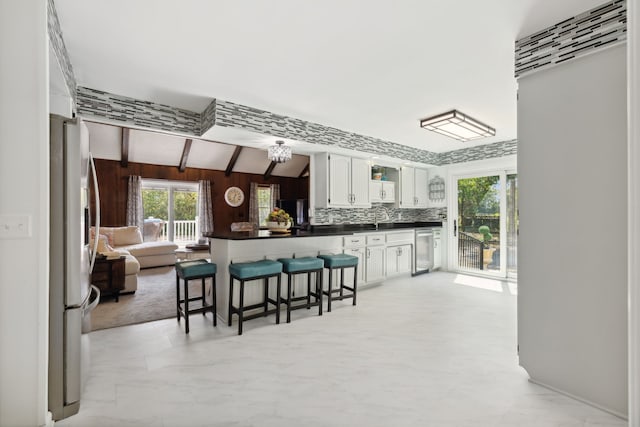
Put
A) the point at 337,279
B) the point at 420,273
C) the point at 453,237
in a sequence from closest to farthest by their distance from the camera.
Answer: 1. the point at 337,279
2. the point at 420,273
3. the point at 453,237

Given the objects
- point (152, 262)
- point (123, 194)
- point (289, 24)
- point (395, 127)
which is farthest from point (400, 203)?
point (123, 194)

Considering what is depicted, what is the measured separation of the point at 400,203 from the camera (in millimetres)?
5801

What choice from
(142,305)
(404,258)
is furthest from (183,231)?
(404,258)

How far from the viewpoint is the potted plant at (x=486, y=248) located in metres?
5.36

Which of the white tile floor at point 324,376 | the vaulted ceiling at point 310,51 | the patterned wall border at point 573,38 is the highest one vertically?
the vaulted ceiling at point 310,51

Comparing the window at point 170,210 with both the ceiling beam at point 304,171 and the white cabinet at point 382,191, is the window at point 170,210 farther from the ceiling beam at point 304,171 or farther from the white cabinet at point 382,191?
the white cabinet at point 382,191

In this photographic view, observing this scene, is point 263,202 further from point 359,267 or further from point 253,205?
point 359,267

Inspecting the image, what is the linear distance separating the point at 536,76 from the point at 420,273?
161 inches

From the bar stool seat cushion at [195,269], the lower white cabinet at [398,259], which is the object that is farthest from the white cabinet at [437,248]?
the bar stool seat cushion at [195,269]

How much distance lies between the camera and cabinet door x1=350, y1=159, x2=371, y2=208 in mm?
5016

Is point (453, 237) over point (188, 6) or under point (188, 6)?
under

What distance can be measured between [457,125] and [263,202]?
620 centimetres

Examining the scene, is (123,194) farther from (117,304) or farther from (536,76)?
(536,76)

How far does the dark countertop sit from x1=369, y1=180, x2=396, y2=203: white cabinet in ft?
1.68
